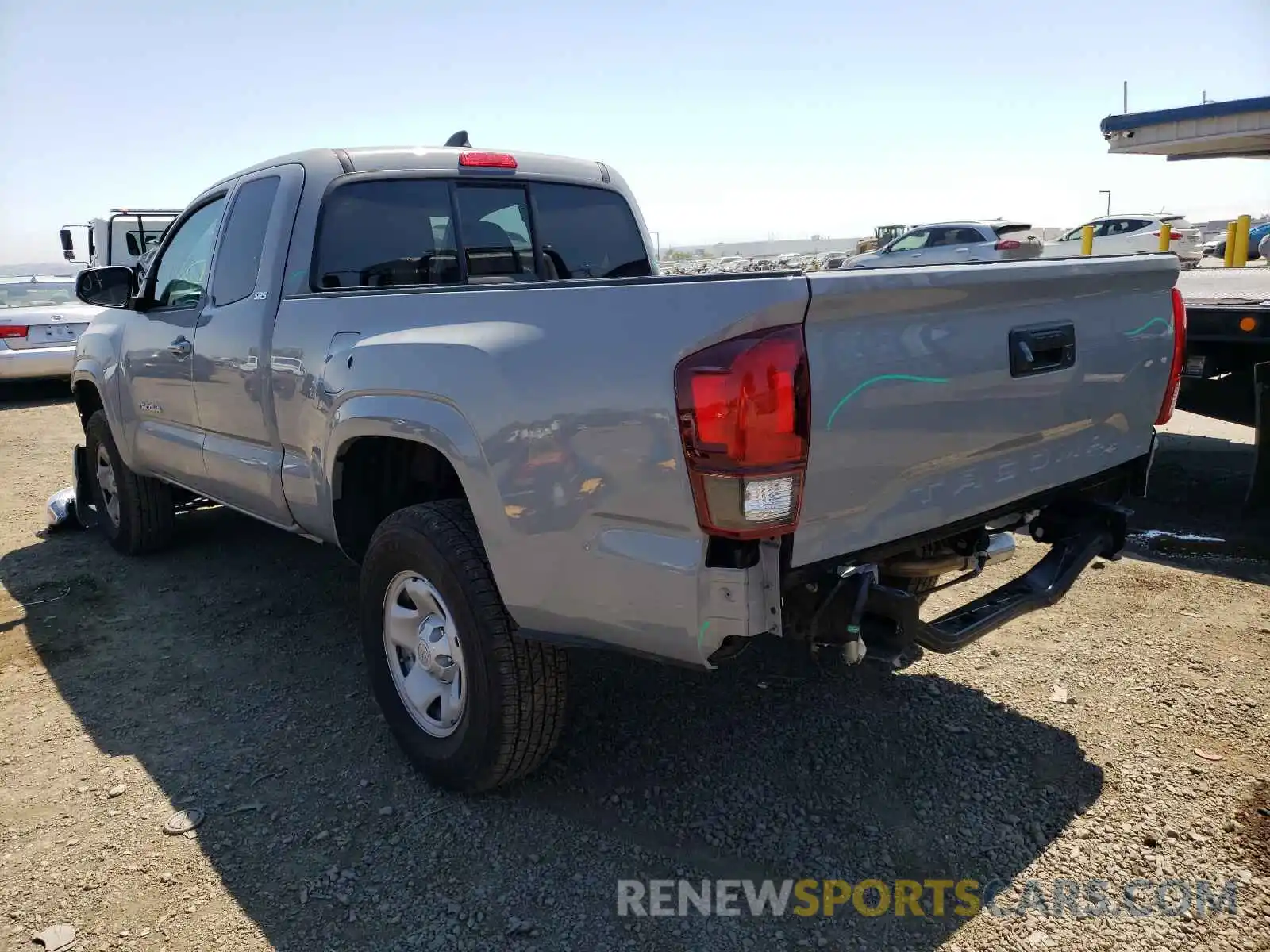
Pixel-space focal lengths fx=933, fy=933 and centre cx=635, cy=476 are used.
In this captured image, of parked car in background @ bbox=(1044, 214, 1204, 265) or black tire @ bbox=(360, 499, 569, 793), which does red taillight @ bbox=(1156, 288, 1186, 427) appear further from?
parked car in background @ bbox=(1044, 214, 1204, 265)

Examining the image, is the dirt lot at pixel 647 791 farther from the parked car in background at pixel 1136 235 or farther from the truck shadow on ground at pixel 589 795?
the parked car in background at pixel 1136 235

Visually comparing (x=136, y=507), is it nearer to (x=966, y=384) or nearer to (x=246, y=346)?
(x=246, y=346)

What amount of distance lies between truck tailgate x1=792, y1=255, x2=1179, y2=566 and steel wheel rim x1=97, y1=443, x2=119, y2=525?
4827 millimetres

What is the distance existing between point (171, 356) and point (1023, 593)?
3849 millimetres

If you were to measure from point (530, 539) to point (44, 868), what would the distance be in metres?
1.75

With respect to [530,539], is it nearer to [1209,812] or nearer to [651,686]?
[651,686]

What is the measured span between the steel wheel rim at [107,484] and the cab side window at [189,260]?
4.32 ft

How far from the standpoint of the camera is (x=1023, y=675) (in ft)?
12.1

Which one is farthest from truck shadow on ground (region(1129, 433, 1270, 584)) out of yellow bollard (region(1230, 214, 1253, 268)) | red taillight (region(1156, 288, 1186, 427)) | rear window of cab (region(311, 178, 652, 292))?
yellow bollard (region(1230, 214, 1253, 268))

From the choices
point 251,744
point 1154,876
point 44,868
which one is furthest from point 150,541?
point 1154,876

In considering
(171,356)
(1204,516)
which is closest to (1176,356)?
(1204,516)

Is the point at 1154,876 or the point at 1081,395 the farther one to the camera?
the point at 1081,395

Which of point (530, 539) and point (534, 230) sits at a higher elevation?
point (534, 230)

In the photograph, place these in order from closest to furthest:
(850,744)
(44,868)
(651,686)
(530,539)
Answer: (530,539) < (44,868) < (850,744) < (651,686)
